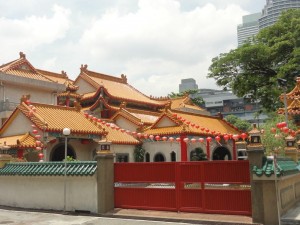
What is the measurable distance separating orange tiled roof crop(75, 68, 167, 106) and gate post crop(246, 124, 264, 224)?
26502 mm

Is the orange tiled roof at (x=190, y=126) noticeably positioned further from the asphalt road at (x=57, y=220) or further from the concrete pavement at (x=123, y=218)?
the asphalt road at (x=57, y=220)

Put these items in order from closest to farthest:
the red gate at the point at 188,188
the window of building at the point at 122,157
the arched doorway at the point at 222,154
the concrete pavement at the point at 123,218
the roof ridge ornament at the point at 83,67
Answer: the concrete pavement at the point at 123,218 → the red gate at the point at 188,188 → the window of building at the point at 122,157 → the arched doorway at the point at 222,154 → the roof ridge ornament at the point at 83,67

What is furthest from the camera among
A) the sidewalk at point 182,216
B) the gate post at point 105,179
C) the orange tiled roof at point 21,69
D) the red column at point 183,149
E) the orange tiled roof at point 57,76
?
the orange tiled roof at point 57,76

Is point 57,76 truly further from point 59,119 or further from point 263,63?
point 263,63

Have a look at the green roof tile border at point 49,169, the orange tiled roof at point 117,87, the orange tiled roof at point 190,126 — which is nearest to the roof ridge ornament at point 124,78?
the orange tiled roof at point 117,87

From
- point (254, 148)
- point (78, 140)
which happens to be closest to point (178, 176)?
point (254, 148)

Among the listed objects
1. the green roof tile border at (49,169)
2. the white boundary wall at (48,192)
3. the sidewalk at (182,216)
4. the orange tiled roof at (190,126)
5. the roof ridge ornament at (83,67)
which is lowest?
the sidewalk at (182,216)

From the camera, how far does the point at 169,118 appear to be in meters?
30.9

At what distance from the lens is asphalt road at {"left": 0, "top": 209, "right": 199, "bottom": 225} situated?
12164mm

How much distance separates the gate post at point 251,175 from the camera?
433 inches

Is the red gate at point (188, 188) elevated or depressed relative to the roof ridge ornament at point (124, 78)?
depressed

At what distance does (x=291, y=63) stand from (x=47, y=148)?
23.6 m

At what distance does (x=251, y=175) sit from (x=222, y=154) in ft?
77.2

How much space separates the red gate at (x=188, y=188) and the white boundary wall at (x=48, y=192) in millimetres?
1059
